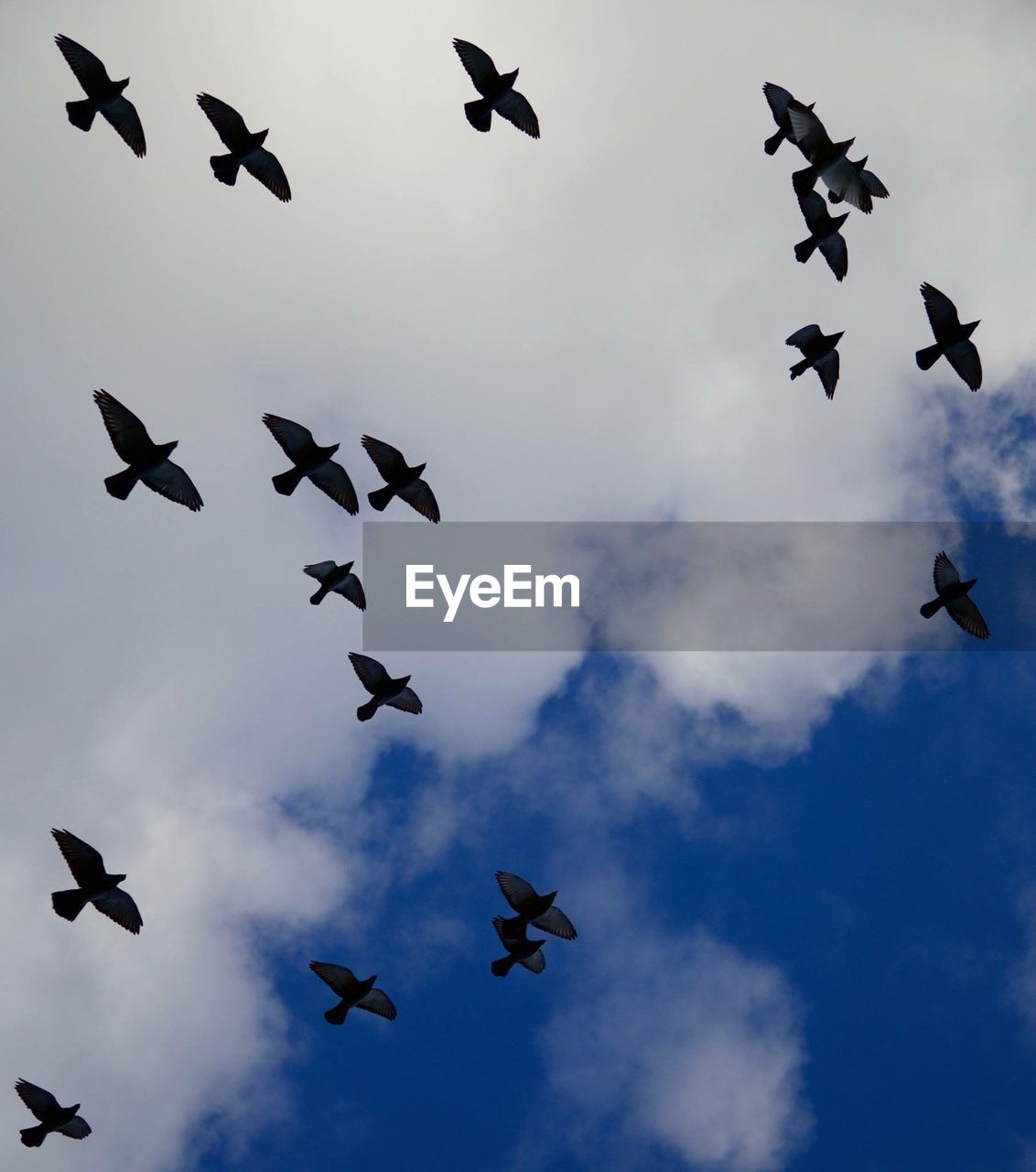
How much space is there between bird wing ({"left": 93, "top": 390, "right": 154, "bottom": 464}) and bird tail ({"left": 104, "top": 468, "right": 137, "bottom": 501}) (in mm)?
294

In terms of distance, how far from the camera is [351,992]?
4062 cm

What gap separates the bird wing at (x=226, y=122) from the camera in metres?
36.5

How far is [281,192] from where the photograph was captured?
38.2 m

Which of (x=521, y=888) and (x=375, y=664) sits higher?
(x=375, y=664)

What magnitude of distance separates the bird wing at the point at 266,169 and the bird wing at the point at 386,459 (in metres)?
6.12

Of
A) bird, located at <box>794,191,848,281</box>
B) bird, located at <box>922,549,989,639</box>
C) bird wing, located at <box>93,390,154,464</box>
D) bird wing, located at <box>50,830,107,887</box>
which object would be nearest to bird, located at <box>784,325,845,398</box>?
bird, located at <box>794,191,848,281</box>

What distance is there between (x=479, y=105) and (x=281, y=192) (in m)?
5.10

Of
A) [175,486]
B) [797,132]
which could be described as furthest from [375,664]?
[797,132]

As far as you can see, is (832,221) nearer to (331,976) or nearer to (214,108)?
(214,108)

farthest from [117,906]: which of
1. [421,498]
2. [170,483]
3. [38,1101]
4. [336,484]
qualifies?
[421,498]

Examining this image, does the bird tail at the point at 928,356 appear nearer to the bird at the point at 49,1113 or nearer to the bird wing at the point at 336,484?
the bird wing at the point at 336,484

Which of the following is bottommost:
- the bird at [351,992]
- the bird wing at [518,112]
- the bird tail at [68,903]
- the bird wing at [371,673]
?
the bird tail at [68,903]

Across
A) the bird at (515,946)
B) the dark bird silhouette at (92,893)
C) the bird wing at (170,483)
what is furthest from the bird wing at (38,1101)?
the bird wing at (170,483)

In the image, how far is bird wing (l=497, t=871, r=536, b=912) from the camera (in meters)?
37.9
